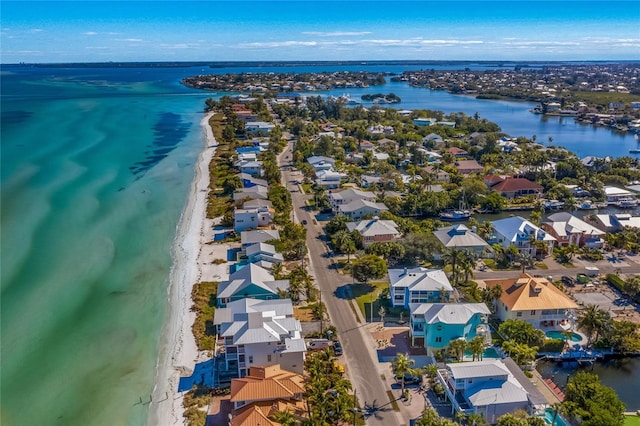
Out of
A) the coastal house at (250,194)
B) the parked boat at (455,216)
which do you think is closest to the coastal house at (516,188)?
the parked boat at (455,216)

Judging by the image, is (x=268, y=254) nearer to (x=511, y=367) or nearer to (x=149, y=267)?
(x=149, y=267)

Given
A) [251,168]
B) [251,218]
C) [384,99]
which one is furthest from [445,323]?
[384,99]

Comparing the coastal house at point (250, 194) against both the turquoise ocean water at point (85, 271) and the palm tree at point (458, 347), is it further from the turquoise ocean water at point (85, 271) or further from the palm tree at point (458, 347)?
the palm tree at point (458, 347)

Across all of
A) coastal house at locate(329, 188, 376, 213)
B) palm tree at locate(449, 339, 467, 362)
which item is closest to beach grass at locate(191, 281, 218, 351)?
palm tree at locate(449, 339, 467, 362)

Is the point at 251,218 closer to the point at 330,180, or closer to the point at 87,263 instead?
the point at 87,263

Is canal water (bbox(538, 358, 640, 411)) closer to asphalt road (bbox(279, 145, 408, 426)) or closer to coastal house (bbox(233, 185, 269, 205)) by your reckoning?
asphalt road (bbox(279, 145, 408, 426))

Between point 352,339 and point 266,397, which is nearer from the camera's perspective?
point 266,397
